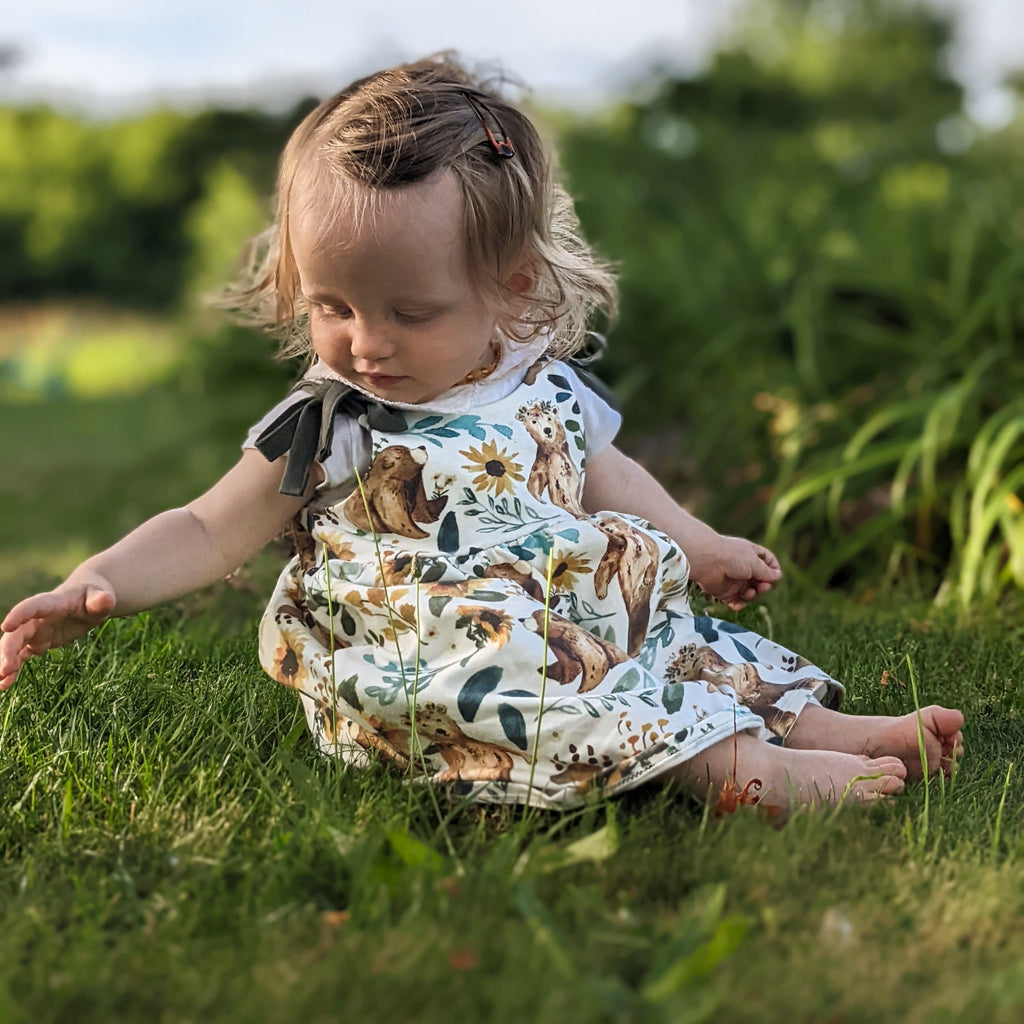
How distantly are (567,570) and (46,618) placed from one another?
733mm

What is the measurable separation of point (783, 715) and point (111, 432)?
286 inches

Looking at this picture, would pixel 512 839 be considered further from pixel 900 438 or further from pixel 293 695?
pixel 900 438

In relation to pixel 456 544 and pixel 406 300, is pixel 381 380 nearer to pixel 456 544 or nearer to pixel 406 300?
pixel 406 300

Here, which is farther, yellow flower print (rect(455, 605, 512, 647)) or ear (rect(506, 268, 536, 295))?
ear (rect(506, 268, 536, 295))

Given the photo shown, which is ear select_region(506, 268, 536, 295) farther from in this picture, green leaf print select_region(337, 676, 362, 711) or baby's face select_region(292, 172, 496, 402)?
green leaf print select_region(337, 676, 362, 711)

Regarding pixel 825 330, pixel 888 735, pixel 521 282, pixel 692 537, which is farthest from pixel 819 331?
pixel 888 735

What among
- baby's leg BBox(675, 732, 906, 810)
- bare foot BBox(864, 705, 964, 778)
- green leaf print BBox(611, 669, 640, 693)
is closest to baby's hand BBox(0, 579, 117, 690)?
green leaf print BBox(611, 669, 640, 693)

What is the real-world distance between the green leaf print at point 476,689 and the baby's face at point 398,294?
47cm

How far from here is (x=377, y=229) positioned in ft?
5.79

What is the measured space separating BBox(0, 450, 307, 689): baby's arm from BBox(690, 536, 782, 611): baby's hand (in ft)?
2.34

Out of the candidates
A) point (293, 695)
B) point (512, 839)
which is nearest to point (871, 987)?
point (512, 839)

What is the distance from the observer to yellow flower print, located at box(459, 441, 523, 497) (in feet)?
6.27

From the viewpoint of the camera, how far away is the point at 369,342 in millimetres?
1830

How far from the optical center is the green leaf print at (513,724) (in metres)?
1.68
